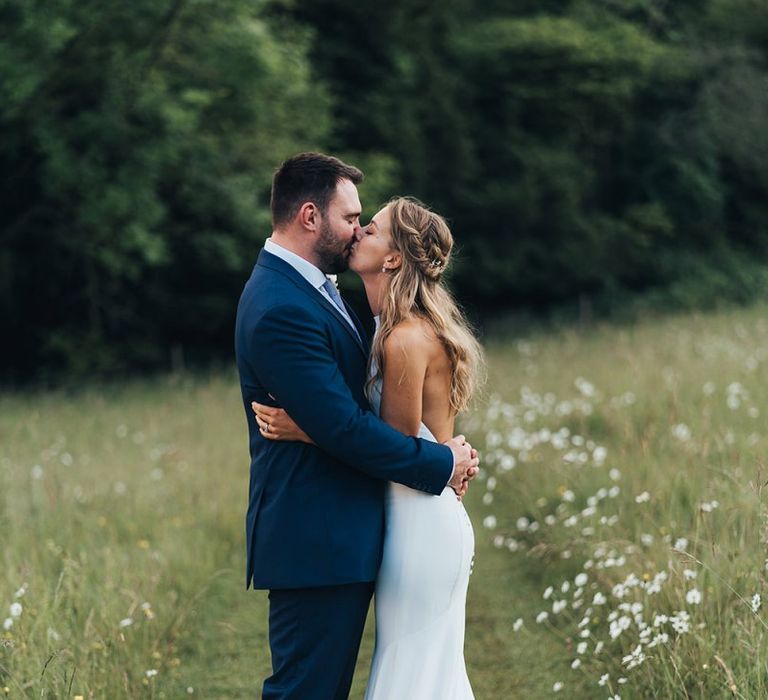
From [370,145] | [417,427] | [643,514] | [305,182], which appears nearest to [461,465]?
[417,427]

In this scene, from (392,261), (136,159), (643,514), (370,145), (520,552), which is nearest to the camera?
(392,261)

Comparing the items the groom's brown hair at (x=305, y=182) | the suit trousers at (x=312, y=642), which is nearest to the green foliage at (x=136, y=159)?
the groom's brown hair at (x=305, y=182)

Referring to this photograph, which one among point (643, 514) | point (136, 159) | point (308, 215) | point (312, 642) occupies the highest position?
point (308, 215)

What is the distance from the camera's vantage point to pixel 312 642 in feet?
11.4

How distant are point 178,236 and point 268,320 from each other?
1819 cm

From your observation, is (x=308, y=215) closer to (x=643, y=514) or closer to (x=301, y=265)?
(x=301, y=265)

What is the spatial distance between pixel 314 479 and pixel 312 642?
1.75ft

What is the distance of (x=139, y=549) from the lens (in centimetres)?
666

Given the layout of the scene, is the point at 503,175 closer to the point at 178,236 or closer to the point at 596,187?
the point at 596,187

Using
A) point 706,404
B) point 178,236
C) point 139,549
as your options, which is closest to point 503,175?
point 178,236

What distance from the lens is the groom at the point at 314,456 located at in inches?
133

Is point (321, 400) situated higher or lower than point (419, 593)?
higher

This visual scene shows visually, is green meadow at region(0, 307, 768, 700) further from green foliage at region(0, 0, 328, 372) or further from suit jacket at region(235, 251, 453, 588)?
green foliage at region(0, 0, 328, 372)

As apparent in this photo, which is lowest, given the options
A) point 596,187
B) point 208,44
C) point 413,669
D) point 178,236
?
point 596,187
